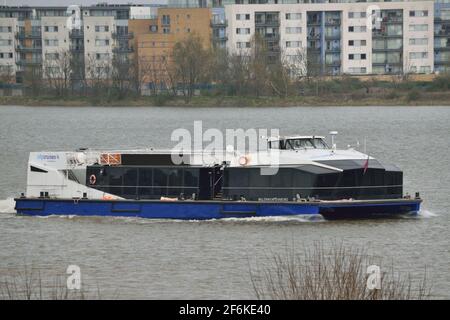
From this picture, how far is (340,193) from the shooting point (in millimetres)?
44406

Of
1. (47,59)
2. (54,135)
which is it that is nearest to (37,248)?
(54,135)

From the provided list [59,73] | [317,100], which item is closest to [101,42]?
[59,73]

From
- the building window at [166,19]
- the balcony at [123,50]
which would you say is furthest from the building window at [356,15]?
the balcony at [123,50]

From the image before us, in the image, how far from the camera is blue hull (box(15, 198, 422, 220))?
44.2 meters

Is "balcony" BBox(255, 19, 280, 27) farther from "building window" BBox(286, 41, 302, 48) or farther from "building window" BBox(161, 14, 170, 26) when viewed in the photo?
"building window" BBox(161, 14, 170, 26)

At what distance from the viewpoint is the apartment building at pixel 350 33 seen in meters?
153

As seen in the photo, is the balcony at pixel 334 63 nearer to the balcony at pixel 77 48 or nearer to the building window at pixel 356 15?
the building window at pixel 356 15

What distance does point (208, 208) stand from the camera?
148 ft

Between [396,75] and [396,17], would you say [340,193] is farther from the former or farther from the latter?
[396,17]

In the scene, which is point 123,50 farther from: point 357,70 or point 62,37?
point 357,70

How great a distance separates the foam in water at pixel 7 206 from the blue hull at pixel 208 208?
218 cm

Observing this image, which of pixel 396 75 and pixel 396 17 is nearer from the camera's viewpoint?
pixel 396 75

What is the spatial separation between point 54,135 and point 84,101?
49053 mm

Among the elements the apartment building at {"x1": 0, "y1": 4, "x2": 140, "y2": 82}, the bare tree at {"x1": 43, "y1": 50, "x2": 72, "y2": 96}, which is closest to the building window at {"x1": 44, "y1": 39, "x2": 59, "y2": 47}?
the apartment building at {"x1": 0, "y1": 4, "x2": 140, "y2": 82}
